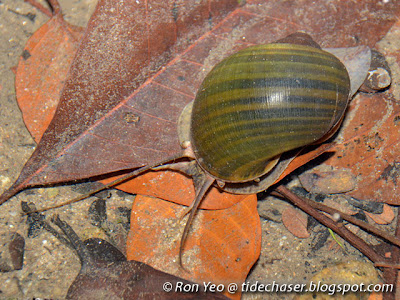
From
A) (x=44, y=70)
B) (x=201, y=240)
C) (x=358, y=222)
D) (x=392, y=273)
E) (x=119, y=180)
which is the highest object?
(x=44, y=70)

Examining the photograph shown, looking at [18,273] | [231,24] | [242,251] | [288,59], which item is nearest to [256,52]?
[288,59]

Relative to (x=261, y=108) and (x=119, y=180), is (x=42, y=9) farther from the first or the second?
(x=261, y=108)

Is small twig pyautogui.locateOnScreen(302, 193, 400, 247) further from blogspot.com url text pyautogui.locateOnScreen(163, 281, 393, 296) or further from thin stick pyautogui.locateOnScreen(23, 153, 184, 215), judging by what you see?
thin stick pyautogui.locateOnScreen(23, 153, 184, 215)

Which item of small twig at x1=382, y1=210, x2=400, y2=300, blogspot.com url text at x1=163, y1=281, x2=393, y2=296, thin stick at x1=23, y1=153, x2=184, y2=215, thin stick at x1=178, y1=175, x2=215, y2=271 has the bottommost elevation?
small twig at x1=382, y1=210, x2=400, y2=300

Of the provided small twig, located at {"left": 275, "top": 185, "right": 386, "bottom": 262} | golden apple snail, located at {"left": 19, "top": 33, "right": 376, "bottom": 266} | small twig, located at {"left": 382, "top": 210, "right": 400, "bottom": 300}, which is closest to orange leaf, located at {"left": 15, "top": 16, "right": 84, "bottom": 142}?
golden apple snail, located at {"left": 19, "top": 33, "right": 376, "bottom": 266}

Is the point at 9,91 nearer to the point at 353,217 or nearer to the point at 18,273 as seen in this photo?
the point at 18,273

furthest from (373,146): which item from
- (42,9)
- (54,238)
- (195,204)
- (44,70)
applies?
(42,9)
